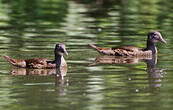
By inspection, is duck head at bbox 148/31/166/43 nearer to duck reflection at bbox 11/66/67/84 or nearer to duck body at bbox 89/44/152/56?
duck body at bbox 89/44/152/56

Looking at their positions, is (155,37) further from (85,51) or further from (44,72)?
(44,72)

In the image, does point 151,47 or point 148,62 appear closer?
point 148,62

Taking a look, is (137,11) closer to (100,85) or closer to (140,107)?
(100,85)

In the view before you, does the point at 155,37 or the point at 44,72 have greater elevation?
the point at 155,37

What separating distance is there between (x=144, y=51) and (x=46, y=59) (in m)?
3.29

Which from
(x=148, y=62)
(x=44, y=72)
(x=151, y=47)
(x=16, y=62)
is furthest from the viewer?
(x=151, y=47)

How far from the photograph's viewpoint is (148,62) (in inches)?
733

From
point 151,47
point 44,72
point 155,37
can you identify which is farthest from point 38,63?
point 155,37

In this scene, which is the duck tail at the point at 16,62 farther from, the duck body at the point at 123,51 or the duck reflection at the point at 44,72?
the duck body at the point at 123,51

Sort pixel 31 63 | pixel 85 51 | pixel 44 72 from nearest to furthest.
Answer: pixel 44 72
pixel 31 63
pixel 85 51

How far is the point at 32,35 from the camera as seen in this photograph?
22078 millimetres

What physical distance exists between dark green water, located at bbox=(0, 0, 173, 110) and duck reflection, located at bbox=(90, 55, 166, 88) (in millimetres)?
25

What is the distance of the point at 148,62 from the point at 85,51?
1.67 m

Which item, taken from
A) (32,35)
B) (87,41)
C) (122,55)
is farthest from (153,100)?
(32,35)
